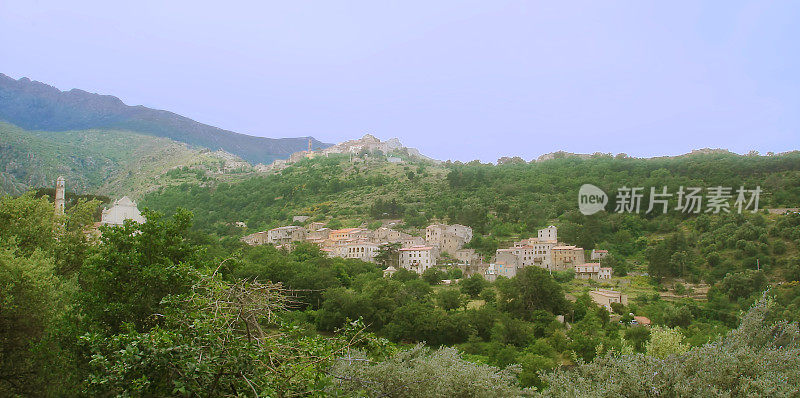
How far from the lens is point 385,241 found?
40594 millimetres

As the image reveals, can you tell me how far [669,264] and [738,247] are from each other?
177 inches

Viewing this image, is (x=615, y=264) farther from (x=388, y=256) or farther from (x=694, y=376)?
(x=694, y=376)

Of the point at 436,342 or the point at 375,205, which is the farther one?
the point at 375,205

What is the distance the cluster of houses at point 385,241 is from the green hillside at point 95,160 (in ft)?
54.5

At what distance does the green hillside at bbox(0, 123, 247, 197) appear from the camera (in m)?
39.3

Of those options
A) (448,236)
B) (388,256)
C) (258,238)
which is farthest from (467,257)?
(258,238)

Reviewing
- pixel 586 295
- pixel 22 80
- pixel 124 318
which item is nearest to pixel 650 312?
pixel 586 295

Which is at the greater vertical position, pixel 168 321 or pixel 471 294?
pixel 168 321

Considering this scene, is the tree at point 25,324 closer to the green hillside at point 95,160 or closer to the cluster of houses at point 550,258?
the green hillside at point 95,160

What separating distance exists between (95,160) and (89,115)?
34.8 meters

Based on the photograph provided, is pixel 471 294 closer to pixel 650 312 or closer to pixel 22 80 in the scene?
pixel 650 312

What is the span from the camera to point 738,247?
32688mm

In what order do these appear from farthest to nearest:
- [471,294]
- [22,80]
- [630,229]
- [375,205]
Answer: [22,80] < [375,205] < [630,229] < [471,294]

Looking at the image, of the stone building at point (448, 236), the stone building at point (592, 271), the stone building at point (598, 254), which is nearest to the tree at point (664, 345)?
the stone building at point (592, 271)
